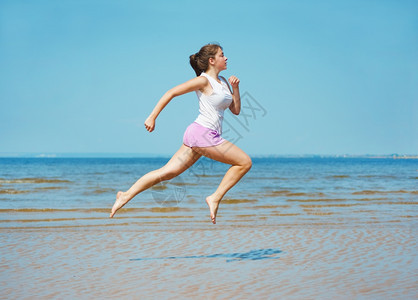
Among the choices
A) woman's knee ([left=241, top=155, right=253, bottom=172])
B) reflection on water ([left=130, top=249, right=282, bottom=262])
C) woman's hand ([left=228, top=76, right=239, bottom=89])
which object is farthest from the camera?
reflection on water ([left=130, top=249, right=282, bottom=262])

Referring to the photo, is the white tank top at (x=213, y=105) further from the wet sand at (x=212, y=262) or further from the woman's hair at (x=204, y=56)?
the wet sand at (x=212, y=262)

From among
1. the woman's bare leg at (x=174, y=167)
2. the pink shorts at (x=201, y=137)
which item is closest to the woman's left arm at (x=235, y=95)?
the pink shorts at (x=201, y=137)

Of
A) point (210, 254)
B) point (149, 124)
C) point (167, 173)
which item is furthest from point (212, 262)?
point (149, 124)

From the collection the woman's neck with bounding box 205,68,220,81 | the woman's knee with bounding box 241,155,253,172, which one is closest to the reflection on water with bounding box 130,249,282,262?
the woman's knee with bounding box 241,155,253,172

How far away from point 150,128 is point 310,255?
2.71 meters

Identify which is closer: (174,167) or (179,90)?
(179,90)

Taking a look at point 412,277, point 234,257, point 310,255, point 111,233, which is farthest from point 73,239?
point 412,277

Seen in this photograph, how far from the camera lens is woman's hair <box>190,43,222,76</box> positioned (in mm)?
4977

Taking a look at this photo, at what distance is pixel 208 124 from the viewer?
191 inches

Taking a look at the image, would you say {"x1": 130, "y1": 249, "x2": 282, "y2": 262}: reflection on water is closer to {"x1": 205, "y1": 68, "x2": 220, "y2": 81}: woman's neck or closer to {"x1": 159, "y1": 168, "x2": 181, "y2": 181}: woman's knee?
{"x1": 159, "y1": 168, "x2": 181, "y2": 181}: woman's knee

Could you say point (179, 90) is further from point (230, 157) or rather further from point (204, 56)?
point (230, 157)

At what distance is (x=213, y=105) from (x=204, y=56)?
0.54 metres

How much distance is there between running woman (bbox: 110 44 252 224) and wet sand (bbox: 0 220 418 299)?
3.13 feet

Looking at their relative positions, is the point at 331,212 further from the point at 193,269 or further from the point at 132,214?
the point at 193,269
